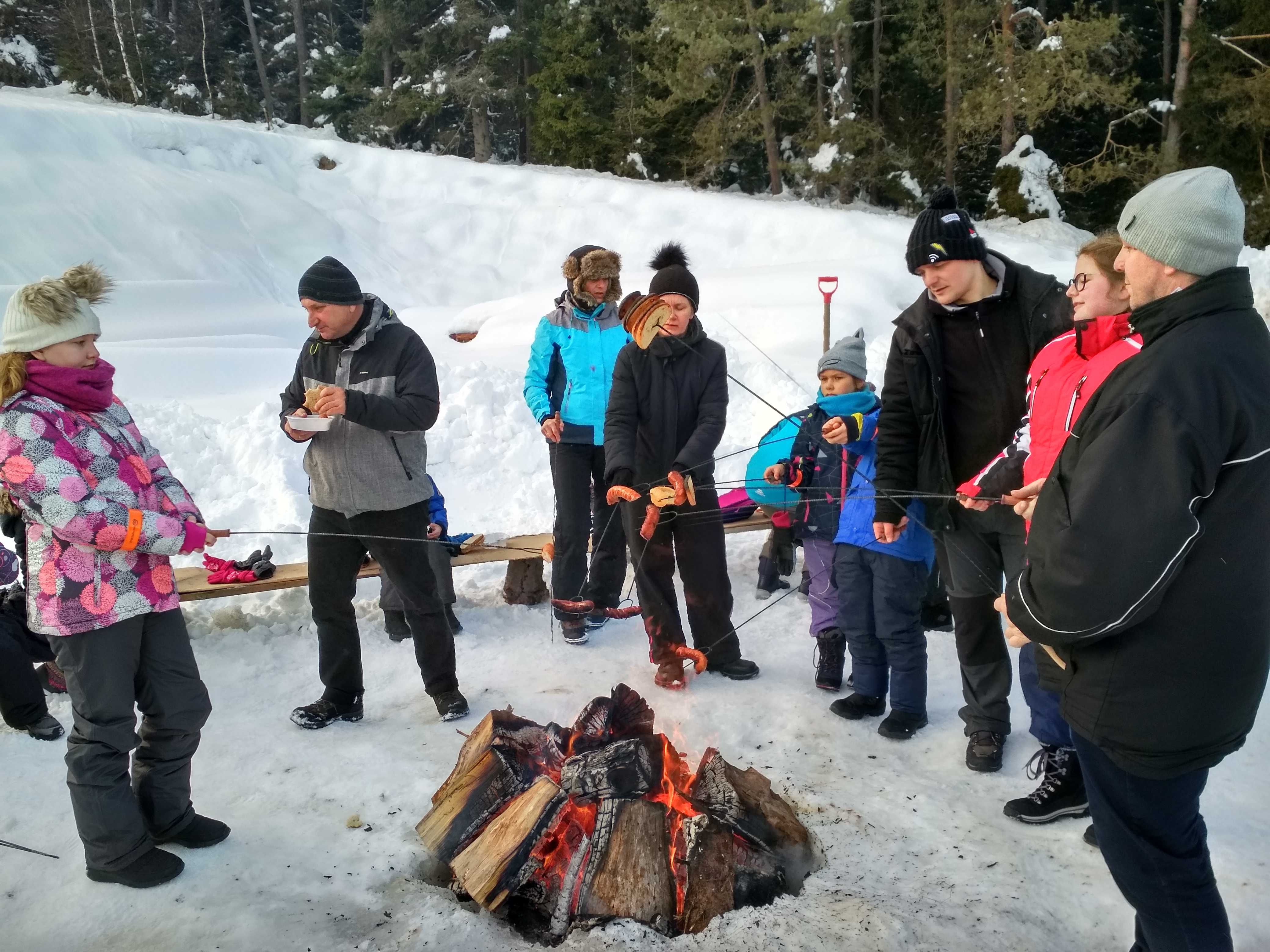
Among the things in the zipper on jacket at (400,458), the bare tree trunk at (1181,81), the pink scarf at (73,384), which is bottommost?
the zipper on jacket at (400,458)

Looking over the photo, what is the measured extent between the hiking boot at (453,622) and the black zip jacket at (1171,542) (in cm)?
390

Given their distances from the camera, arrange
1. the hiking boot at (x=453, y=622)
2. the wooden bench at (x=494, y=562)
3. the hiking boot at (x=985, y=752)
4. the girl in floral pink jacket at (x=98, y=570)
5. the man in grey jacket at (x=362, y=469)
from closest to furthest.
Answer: the girl in floral pink jacket at (x=98, y=570), the hiking boot at (x=985, y=752), the man in grey jacket at (x=362, y=469), the wooden bench at (x=494, y=562), the hiking boot at (x=453, y=622)

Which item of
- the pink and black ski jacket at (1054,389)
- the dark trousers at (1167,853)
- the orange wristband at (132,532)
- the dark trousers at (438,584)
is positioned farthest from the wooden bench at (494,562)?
the dark trousers at (1167,853)

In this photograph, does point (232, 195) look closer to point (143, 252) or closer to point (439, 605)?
point (143, 252)

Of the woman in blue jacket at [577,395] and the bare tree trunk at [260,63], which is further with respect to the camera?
the bare tree trunk at [260,63]

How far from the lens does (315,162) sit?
24.9 metres

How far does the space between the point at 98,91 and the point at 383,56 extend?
8869 mm

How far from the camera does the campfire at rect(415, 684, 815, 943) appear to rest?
2.85 metres

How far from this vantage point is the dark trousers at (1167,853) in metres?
2.10

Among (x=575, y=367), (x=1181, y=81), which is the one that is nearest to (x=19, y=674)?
(x=575, y=367)

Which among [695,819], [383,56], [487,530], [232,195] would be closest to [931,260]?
[695,819]

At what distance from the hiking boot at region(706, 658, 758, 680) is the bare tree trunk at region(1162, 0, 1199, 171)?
1862cm

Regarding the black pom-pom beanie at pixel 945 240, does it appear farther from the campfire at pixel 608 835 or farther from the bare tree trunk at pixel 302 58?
the bare tree trunk at pixel 302 58

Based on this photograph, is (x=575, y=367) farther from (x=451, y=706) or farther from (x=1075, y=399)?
(x=1075, y=399)
